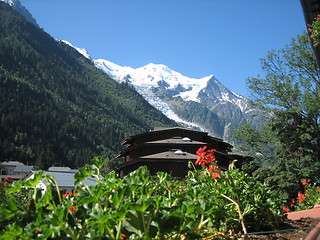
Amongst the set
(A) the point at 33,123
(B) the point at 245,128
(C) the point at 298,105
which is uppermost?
(C) the point at 298,105

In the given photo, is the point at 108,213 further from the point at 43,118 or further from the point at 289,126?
the point at 43,118

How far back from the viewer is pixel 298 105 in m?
18.0

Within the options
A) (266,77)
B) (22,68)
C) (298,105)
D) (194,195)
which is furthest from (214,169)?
(22,68)

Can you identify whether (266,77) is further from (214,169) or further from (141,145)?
(214,169)

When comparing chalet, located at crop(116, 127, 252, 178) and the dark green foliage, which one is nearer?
the dark green foliage

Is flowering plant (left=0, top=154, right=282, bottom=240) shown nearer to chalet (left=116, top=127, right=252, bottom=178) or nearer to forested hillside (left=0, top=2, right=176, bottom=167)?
chalet (left=116, top=127, right=252, bottom=178)

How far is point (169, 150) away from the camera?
2853 centimetres

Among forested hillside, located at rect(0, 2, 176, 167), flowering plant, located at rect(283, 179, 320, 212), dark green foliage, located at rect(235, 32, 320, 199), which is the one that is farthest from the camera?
forested hillside, located at rect(0, 2, 176, 167)

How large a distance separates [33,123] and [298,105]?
12952 centimetres

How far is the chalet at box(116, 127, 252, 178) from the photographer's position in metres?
25.9

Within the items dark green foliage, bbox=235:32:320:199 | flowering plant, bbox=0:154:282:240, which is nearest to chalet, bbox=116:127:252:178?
dark green foliage, bbox=235:32:320:199

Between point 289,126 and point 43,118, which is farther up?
point 289,126

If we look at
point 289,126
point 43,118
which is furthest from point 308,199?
point 43,118

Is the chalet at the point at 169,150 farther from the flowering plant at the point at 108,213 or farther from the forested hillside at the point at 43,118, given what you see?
the forested hillside at the point at 43,118
